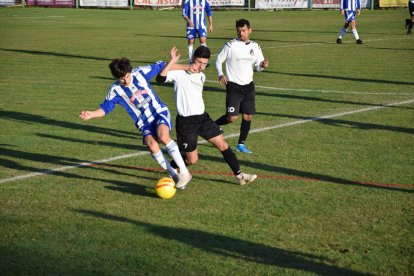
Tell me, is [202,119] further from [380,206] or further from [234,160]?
[380,206]

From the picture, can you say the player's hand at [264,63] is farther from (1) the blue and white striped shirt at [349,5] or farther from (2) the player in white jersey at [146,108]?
(1) the blue and white striped shirt at [349,5]

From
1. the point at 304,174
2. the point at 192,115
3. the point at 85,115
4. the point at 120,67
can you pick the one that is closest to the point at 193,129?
the point at 192,115

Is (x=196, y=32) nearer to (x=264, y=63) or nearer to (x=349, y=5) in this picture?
(x=349, y=5)

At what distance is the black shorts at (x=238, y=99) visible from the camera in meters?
11.0

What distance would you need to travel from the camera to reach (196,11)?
74.7ft

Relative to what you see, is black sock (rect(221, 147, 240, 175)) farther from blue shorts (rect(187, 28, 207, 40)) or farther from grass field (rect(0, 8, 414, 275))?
blue shorts (rect(187, 28, 207, 40))

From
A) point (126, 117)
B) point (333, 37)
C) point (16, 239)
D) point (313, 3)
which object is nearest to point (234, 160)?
point (16, 239)

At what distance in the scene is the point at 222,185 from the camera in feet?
29.0

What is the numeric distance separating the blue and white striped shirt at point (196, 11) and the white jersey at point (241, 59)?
38.7 ft

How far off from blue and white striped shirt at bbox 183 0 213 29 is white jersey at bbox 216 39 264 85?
11.8 meters

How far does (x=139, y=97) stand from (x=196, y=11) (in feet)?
48.0

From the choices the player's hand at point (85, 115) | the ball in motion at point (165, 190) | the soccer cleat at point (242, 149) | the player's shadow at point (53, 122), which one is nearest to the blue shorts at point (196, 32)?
the player's shadow at point (53, 122)

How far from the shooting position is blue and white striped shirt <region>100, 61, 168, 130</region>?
28.2 feet

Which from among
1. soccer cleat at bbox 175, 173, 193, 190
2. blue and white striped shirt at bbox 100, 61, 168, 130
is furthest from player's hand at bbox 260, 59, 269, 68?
soccer cleat at bbox 175, 173, 193, 190
